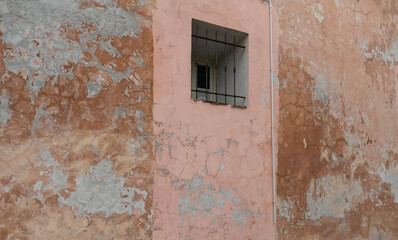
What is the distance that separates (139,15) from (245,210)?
2645mm

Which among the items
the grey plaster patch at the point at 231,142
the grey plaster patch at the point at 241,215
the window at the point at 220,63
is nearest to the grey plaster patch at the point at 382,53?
the window at the point at 220,63

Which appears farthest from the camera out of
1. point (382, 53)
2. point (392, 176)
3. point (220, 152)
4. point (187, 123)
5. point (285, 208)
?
point (382, 53)

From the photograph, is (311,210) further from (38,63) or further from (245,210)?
(38,63)

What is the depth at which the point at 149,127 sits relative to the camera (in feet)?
12.3

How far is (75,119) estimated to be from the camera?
3338 millimetres

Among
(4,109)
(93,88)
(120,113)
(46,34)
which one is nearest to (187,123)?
(120,113)

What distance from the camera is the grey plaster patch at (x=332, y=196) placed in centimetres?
509

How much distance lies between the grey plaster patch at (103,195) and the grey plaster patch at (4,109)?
2.67ft

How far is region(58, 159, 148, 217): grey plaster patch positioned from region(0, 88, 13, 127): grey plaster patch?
815mm

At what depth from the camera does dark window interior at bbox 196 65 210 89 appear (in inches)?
203

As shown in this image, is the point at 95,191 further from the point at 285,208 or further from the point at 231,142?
the point at 285,208

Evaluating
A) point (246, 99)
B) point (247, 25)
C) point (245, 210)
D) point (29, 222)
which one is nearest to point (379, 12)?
point (247, 25)

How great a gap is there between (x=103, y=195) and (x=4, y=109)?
46.8 inches

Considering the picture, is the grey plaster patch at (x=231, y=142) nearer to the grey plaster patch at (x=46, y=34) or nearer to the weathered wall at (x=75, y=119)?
the weathered wall at (x=75, y=119)
